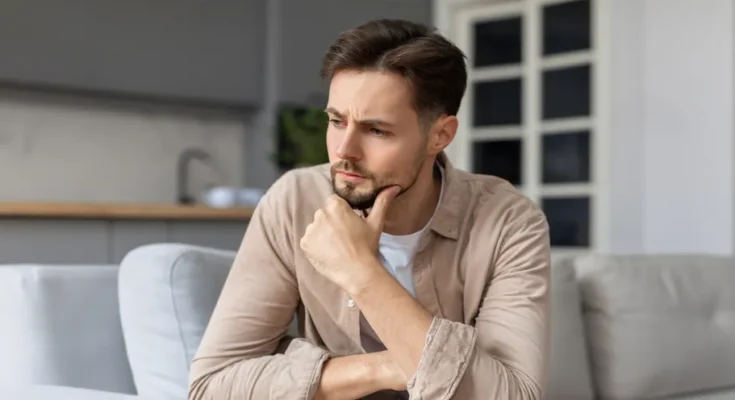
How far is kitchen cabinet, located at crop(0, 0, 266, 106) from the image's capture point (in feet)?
12.1

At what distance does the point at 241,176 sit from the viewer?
466cm

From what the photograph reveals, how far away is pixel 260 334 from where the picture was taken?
1.59 meters

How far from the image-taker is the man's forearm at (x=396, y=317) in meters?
1.45

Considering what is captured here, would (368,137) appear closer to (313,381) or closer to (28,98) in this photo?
(313,381)

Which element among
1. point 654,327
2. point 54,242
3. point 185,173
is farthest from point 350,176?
point 185,173

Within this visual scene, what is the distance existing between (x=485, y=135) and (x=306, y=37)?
111cm

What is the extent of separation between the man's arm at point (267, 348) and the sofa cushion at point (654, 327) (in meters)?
1.17

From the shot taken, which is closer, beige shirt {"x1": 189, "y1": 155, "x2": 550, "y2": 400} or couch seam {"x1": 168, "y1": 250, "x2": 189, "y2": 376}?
beige shirt {"x1": 189, "y1": 155, "x2": 550, "y2": 400}

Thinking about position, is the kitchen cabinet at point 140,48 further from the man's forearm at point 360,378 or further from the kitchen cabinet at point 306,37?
the man's forearm at point 360,378

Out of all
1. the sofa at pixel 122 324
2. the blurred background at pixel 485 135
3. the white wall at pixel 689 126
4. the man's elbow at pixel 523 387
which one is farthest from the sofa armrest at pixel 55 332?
the white wall at pixel 689 126

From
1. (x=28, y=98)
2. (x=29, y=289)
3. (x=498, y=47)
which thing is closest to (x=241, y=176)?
(x=28, y=98)

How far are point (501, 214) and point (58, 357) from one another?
0.90 metres

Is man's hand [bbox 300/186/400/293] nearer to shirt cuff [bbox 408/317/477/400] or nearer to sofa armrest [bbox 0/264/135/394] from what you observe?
shirt cuff [bbox 408/317/477/400]

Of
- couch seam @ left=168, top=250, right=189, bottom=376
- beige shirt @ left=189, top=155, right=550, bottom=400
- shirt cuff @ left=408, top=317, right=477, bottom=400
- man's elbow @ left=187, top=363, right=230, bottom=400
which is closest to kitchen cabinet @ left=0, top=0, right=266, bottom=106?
couch seam @ left=168, top=250, right=189, bottom=376
